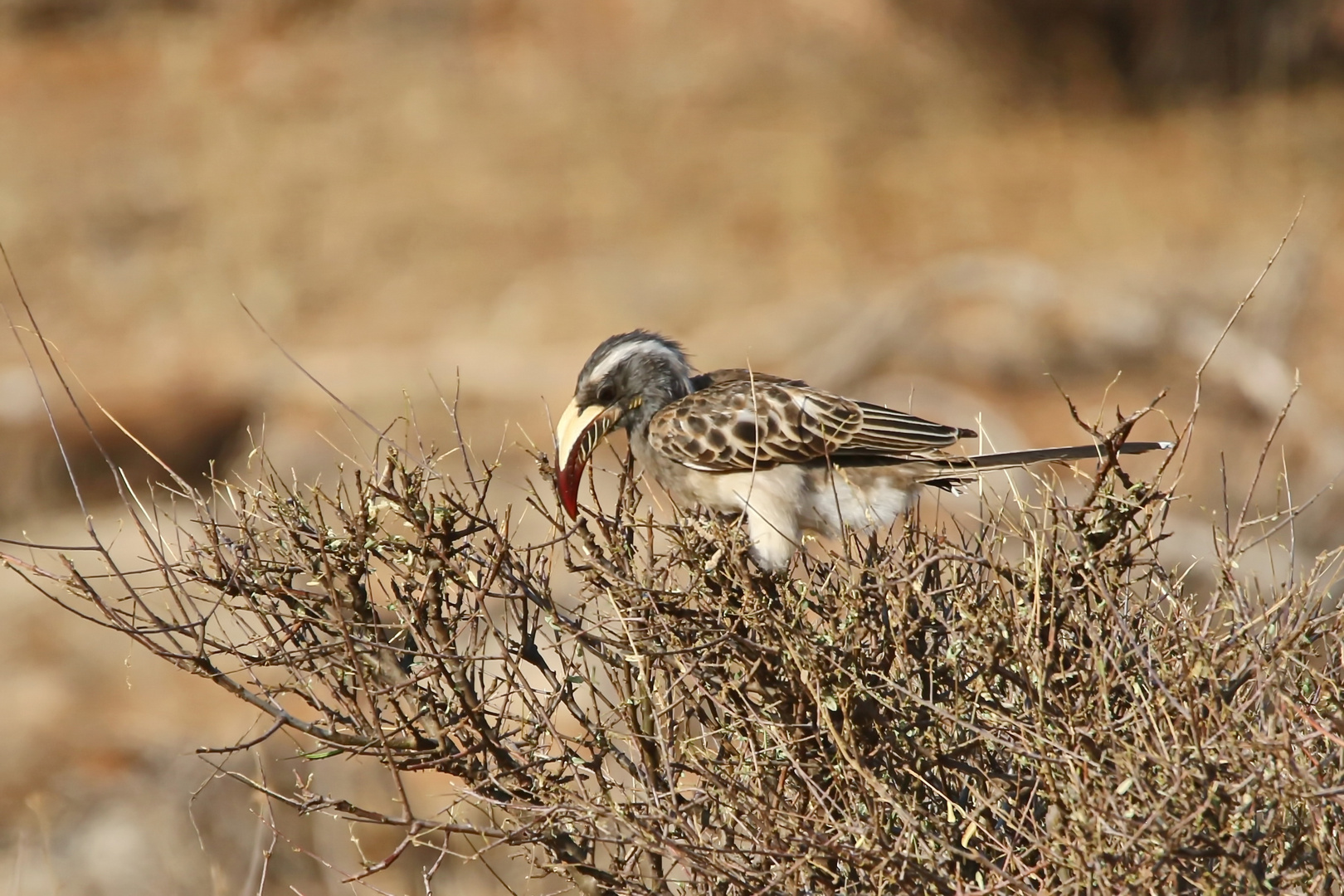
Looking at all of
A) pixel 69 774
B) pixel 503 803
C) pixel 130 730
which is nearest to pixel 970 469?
pixel 503 803

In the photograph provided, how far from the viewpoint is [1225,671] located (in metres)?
3.70

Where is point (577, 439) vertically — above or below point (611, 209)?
below

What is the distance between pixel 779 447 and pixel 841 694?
1.70 meters

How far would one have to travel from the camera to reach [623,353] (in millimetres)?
5605

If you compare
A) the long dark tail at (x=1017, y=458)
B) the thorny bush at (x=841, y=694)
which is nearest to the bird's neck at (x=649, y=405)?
the long dark tail at (x=1017, y=458)

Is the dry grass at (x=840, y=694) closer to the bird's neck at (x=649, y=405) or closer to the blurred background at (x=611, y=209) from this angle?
the bird's neck at (x=649, y=405)

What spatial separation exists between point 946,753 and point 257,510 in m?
2.13

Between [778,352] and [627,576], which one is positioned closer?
[627,576]

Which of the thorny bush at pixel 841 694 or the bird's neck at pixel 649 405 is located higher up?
the bird's neck at pixel 649 405

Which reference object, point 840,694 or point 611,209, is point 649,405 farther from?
point 611,209

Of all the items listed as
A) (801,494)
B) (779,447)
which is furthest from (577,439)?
(801,494)

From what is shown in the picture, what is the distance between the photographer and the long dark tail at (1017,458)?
4.17m

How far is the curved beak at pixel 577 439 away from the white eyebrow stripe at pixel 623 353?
0.43 ft

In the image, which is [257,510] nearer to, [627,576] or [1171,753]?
[627,576]
